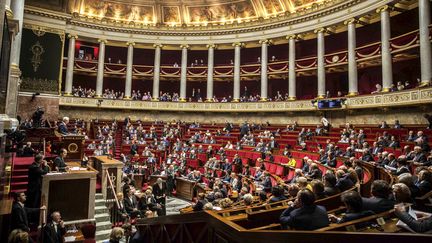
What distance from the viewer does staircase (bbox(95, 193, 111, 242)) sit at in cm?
778

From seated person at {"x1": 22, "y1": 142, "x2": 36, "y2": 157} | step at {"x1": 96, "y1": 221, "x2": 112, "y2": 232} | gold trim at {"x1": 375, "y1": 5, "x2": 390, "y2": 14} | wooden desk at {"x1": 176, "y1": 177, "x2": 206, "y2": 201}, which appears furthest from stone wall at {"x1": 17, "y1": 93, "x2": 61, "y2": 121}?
gold trim at {"x1": 375, "y1": 5, "x2": 390, "y2": 14}

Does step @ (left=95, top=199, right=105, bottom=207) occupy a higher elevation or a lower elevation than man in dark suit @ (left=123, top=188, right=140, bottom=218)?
lower

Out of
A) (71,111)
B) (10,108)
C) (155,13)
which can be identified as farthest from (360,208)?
(155,13)

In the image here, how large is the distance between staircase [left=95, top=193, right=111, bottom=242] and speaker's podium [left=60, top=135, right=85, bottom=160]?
1.82 meters

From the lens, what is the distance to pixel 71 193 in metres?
7.42

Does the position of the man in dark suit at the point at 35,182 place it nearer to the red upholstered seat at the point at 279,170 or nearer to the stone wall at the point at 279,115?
the red upholstered seat at the point at 279,170

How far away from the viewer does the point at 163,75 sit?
25.8 meters

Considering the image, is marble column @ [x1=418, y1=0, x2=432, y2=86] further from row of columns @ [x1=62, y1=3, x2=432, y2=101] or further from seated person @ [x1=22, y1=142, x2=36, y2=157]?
seated person @ [x1=22, y1=142, x2=36, y2=157]

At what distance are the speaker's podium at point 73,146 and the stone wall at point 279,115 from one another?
14.2 meters

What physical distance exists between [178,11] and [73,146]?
1901 centimetres

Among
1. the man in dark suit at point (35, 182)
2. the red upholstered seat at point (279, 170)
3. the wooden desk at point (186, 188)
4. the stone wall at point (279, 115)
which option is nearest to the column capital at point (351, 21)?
the stone wall at point (279, 115)

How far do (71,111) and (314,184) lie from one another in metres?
22.8

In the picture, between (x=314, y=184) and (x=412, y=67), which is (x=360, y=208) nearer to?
(x=314, y=184)

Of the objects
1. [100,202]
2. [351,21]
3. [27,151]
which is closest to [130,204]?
[100,202]
